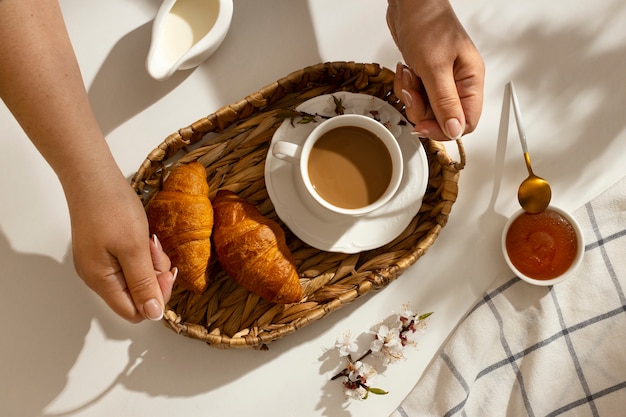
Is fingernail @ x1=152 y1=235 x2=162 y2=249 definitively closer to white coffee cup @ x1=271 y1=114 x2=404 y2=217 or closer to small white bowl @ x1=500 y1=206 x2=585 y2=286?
white coffee cup @ x1=271 y1=114 x2=404 y2=217

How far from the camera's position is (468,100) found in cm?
97

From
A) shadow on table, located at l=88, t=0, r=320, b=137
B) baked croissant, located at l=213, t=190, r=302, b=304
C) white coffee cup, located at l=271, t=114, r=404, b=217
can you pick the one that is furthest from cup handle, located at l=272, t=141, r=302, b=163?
shadow on table, located at l=88, t=0, r=320, b=137

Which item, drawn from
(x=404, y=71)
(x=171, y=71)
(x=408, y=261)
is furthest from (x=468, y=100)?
(x=171, y=71)

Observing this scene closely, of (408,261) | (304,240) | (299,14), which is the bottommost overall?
(408,261)

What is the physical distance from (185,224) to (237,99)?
0.32m

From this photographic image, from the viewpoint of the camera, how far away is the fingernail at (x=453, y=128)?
0.94 m

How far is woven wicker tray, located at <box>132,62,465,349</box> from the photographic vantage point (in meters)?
1.06

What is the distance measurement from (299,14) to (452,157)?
429 millimetres

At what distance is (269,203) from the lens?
1.12 m

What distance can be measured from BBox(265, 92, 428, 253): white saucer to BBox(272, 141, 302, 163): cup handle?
0.07 meters

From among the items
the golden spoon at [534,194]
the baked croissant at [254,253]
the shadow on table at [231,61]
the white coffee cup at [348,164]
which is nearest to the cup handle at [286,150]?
the white coffee cup at [348,164]

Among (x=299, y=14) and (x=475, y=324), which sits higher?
(x=299, y=14)

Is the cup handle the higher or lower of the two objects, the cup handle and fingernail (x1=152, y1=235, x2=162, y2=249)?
the higher

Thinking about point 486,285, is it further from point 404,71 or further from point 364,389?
point 404,71
